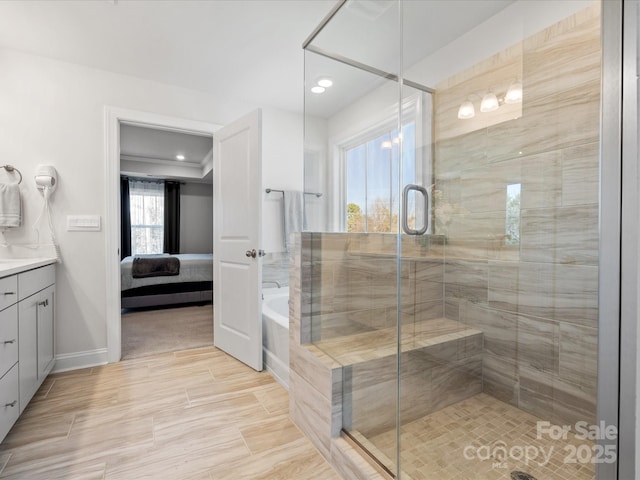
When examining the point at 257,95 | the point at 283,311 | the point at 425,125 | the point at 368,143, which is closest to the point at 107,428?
the point at 283,311

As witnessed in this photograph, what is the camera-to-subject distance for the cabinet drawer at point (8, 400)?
4.65 feet

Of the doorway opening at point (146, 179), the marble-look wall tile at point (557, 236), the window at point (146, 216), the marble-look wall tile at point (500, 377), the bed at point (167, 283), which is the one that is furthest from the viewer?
the window at point (146, 216)

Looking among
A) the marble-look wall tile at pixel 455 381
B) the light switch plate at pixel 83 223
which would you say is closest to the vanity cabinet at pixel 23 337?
the light switch plate at pixel 83 223

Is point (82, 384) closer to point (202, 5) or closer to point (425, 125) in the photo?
point (202, 5)

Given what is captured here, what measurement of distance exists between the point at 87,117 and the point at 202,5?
138 centimetres

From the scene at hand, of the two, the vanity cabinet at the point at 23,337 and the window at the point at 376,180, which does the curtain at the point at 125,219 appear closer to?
the vanity cabinet at the point at 23,337

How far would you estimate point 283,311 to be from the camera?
288 cm

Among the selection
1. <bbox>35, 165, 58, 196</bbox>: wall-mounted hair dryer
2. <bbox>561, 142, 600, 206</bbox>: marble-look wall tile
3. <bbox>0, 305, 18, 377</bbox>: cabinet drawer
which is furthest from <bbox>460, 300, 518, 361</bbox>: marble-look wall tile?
<bbox>35, 165, 58, 196</bbox>: wall-mounted hair dryer

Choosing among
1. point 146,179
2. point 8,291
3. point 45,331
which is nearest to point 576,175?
point 8,291

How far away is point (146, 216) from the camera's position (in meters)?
6.81

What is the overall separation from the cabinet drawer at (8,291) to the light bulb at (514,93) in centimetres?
272

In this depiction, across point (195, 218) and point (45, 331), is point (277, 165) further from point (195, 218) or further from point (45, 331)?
point (195, 218)

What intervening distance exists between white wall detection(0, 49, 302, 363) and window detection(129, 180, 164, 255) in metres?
4.54

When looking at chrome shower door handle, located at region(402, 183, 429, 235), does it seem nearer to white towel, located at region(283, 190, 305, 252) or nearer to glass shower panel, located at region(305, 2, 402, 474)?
glass shower panel, located at region(305, 2, 402, 474)
